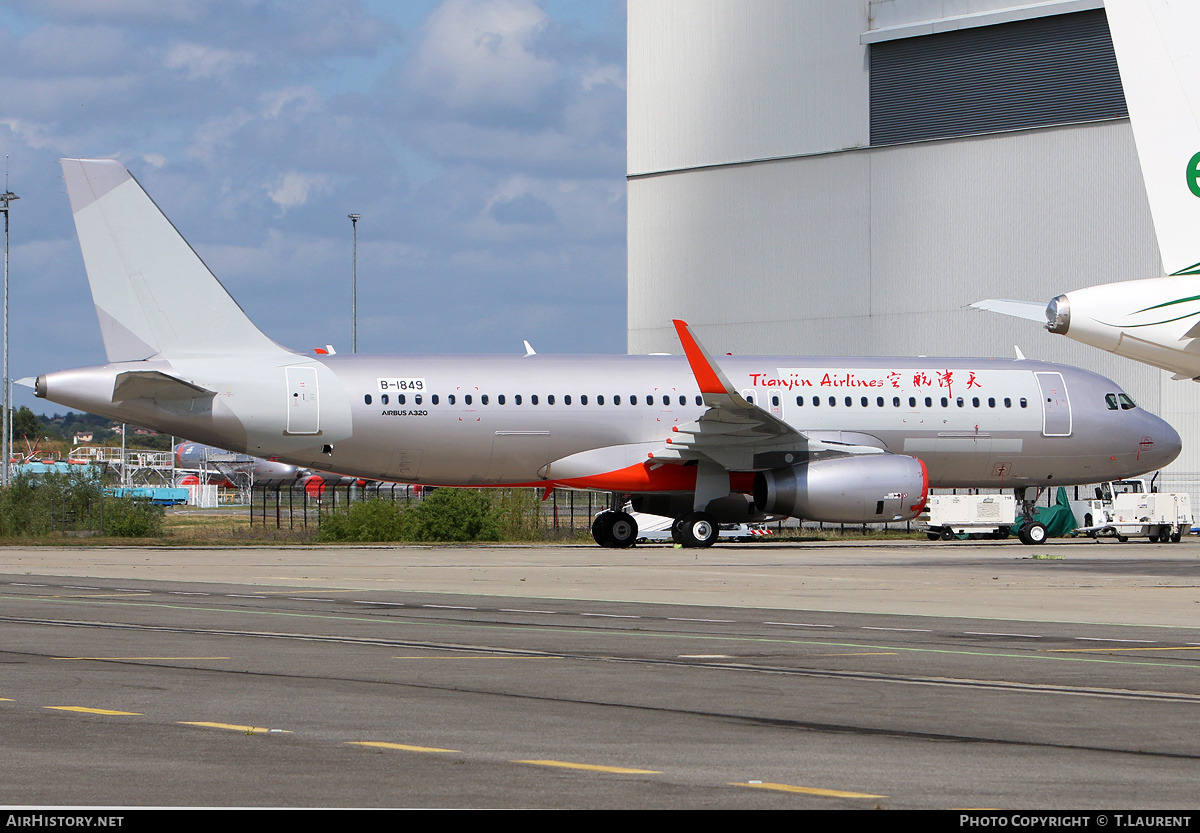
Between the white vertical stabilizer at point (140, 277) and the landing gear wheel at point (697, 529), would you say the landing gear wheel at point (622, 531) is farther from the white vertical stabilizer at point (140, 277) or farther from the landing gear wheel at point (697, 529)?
the white vertical stabilizer at point (140, 277)

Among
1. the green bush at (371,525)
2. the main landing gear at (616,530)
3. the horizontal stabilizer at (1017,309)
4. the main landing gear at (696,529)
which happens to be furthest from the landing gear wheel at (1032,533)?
the horizontal stabilizer at (1017,309)

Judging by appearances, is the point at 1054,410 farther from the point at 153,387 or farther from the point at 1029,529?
the point at 153,387

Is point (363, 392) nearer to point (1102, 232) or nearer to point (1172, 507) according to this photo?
point (1172, 507)

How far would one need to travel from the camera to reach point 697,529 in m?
31.5

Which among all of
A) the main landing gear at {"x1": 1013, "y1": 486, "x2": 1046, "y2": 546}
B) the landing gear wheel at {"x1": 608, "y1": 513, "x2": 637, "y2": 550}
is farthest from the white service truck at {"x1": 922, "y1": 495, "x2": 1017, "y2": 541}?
the landing gear wheel at {"x1": 608, "y1": 513, "x2": 637, "y2": 550}

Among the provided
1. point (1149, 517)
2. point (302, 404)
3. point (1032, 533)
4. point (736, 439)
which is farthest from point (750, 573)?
point (1149, 517)

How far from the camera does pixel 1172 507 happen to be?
39.0 meters

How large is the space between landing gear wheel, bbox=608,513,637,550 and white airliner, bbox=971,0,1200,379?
17.6 metres

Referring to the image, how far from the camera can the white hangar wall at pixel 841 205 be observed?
49438 mm

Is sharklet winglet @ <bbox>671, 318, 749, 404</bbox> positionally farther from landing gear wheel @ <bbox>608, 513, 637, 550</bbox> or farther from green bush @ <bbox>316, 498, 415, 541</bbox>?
green bush @ <bbox>316, 498, 415, 541</bbox>

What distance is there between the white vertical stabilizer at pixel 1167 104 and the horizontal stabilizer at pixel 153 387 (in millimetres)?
19398

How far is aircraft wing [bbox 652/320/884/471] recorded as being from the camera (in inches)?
1165

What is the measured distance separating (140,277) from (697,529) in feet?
41.4

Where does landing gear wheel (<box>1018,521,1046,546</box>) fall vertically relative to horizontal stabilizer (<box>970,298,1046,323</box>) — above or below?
below
